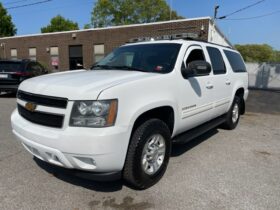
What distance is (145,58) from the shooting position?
403 cm

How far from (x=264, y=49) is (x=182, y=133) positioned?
104m

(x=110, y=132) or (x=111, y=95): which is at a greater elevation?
(x=111, y=95)

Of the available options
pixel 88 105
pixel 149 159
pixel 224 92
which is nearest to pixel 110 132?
pixel 88 105

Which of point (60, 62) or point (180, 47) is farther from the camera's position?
point (60, 62)

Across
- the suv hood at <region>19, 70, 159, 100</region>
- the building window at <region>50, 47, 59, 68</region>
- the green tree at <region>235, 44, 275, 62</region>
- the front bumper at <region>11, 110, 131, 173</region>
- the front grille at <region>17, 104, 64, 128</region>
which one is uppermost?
the green tree at <region>235, 44, 275, 62</region>

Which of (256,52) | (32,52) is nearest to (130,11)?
(32,52)

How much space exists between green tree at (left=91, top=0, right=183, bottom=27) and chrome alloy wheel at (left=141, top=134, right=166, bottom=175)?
4540cm

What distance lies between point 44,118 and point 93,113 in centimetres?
64

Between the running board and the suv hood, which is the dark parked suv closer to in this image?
the suv hood

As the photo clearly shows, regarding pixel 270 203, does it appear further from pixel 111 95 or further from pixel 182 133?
pixel 111 95

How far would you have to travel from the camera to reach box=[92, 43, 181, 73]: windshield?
371 cm

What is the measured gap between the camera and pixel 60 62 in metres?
22.4

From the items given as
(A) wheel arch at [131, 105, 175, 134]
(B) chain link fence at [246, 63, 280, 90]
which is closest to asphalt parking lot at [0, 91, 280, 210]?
(A) wheel arch at [131, 105, 175, 134]

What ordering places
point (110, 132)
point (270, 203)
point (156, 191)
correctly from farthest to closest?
point (156, 191) → point (270, 203) → point (110, 132)
